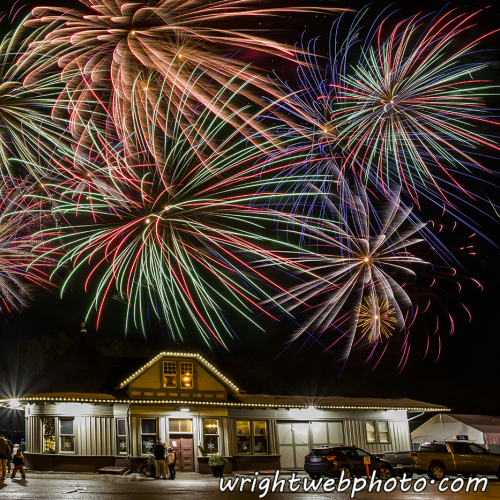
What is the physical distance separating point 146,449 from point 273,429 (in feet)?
21.7

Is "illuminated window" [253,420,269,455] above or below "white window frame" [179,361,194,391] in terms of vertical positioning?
below

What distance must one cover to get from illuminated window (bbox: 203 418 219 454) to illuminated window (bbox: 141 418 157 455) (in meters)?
2.48

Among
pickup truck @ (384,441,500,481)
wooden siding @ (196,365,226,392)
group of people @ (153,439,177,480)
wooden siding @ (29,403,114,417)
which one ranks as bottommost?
pickup truck @ (384,441,500,481)

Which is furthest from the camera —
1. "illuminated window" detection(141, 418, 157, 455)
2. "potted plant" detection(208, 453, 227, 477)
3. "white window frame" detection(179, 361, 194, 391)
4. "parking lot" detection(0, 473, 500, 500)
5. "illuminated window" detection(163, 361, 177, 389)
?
"white window frame" detection(179, 361, 194, 391)

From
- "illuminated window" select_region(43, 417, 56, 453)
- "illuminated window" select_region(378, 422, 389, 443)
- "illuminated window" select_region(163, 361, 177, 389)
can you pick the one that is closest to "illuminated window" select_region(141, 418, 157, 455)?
"illuminated window" select_region(163, 361, 177, 389)

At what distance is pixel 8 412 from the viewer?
52.2 metres

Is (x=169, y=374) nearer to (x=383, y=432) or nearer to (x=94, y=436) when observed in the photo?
(x=94, y=436)

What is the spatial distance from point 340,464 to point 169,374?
937 cm

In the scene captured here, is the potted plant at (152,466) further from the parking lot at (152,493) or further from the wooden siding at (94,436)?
the parking lot at (152,493)

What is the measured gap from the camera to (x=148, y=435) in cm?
2542

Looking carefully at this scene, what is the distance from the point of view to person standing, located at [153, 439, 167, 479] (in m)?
21.3

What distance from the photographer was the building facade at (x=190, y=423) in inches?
977

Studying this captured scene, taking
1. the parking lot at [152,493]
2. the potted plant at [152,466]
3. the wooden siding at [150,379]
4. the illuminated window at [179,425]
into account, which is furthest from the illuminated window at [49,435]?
the parking lot at [152,493]

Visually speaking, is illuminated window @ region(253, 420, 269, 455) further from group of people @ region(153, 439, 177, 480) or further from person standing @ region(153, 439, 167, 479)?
person standing @ region(153, 439, 167, 479)
